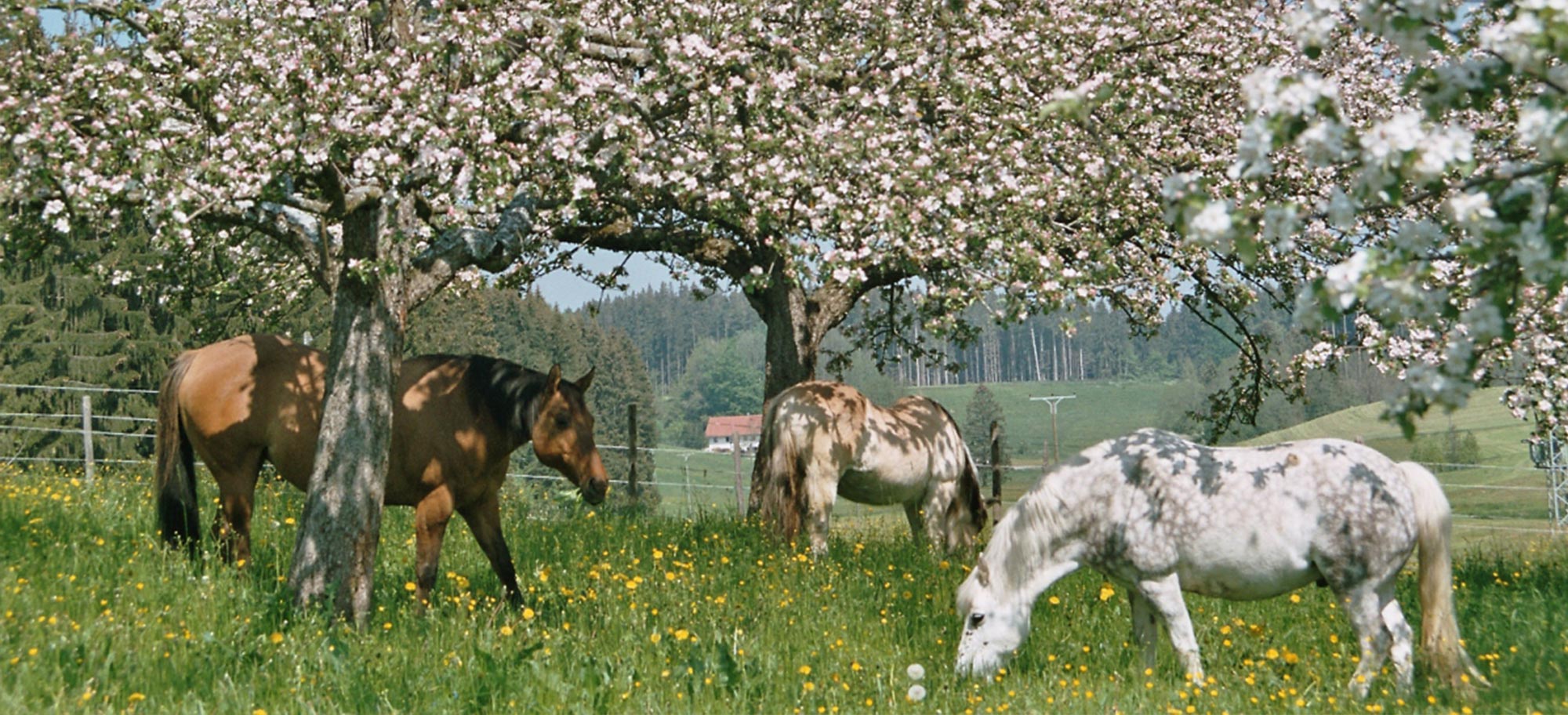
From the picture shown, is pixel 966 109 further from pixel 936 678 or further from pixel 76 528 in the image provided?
pixel 76 528

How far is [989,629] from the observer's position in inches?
330

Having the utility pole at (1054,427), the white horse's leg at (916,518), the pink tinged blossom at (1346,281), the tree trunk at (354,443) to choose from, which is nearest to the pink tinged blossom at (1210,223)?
the pink tinged blossom at (1346,281)

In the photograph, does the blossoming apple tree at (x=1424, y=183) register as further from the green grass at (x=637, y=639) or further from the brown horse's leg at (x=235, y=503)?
the brown horse's leg at (x=235, y=503)

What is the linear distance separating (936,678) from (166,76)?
7.29 meters

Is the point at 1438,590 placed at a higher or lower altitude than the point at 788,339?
lower

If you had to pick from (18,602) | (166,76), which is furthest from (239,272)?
(18,602)

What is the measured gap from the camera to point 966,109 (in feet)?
38.8

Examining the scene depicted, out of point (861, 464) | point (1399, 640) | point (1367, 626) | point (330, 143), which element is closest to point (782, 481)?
point (861, 464)

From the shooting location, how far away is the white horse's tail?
25.3 ft

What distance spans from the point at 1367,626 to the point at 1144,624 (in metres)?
1.38

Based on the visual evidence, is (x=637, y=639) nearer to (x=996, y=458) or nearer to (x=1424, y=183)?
(x=1424, y=183)

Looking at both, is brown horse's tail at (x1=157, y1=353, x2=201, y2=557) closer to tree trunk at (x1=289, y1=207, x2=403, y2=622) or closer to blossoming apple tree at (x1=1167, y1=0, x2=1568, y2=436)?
tree trunk at (x1=289, y1=207, x2=403, y2=622)

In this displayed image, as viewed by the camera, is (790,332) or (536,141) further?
(790,332)

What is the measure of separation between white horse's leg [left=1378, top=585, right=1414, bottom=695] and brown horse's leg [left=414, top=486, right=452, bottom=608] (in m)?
6.97
